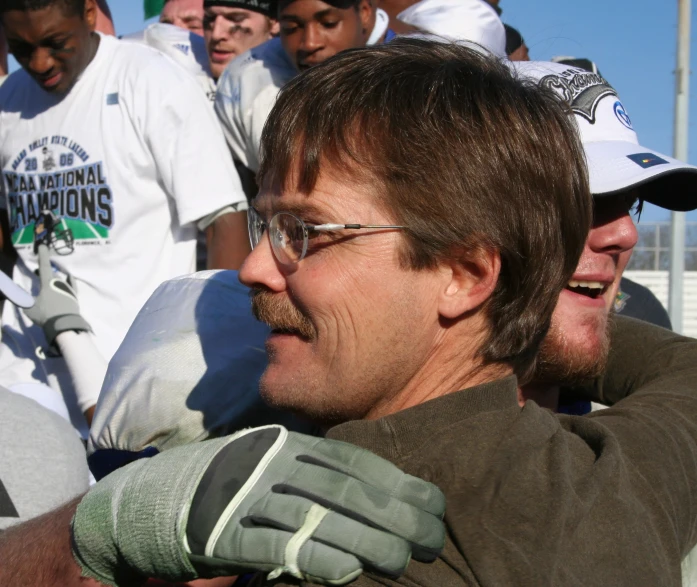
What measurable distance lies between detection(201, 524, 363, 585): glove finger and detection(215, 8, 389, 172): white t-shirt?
2.59 meters

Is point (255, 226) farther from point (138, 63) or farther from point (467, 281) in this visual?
point (138, 63)

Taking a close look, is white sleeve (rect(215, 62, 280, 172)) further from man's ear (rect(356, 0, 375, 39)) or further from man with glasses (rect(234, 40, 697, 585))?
man with glasses (rect(234, 40, 697, 585))

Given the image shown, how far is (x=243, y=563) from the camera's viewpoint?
48.5 inches

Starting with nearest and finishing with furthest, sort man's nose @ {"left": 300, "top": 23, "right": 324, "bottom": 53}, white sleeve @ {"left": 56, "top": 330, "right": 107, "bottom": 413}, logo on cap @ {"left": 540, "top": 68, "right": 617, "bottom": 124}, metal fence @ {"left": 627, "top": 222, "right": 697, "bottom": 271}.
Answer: logo on cap @ {"left": 540, "top": 68, "right": 617, "bottom": 124} → white sleeve @ {"left": 56, "top": 330, "right": 107, "bottom": 413} → man's nose @ {"left": 300, "top": 23, "right": 324, "bottom": 53} → metal fence @ {"left": 627, "top": 222, "right": 697, "bottom": 271}

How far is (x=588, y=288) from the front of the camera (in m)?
2.21

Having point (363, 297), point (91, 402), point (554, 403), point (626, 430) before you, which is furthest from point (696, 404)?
point (91, 402)

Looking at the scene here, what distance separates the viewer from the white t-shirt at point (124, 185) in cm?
344

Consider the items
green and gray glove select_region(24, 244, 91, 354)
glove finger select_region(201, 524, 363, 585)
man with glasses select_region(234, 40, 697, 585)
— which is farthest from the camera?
green and gray glove select_region(24, 244, 91, 354)

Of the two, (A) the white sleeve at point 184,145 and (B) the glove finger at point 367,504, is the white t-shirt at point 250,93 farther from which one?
(B) the glove finger at point 367,504

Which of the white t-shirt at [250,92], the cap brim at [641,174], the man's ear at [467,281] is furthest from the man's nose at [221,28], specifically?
the man's ear at [467,281]

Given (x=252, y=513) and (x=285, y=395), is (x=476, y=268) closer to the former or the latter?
(x=285, y=395)

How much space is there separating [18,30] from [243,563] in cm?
297

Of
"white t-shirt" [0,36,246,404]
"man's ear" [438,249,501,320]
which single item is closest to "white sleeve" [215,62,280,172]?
"white t-shirt" [0,36,246,404]

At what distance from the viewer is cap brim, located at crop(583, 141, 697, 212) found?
2107 mm
